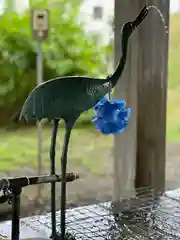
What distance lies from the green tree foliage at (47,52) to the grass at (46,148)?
12 centimetres

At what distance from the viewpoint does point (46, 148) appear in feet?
5.81

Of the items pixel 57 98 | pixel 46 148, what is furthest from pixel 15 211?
pixel 46 148

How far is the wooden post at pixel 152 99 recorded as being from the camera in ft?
5.09

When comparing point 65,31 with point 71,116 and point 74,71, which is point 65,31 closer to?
point 74,71

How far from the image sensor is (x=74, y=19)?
171 centimetres

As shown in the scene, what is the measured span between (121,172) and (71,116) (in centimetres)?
67

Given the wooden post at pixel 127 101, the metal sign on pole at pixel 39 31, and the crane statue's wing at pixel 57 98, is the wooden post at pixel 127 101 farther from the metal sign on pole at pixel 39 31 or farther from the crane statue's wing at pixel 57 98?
the crane statue's wing at pixel 57 98

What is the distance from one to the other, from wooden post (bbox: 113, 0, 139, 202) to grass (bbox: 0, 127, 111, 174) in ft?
0.52

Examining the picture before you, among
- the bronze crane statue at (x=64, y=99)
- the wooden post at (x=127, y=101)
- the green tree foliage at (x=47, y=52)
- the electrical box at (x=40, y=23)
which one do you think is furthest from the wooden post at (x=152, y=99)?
the bronze crane statue at (x=64, y=99)

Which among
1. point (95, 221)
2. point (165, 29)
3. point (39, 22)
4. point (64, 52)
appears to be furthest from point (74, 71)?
point (95, 221)

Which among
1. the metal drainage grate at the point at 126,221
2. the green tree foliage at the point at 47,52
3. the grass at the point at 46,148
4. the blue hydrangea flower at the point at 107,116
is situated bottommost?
the metal drainage grate at the point at 126,221

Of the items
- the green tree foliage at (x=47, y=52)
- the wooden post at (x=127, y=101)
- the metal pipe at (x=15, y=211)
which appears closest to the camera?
the metal pipe at (x=15, y=211)

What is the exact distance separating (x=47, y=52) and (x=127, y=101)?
0.36 meters

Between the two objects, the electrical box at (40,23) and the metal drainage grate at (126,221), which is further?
the electrical box at (40,23)
